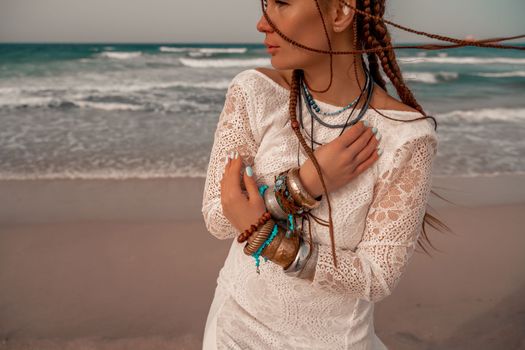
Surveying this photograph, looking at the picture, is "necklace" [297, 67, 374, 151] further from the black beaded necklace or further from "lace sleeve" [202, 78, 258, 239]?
"lace sleeve" [202, 78, 258, 239]

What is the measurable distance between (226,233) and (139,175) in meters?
4.37

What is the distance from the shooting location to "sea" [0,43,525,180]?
6039 millimetres

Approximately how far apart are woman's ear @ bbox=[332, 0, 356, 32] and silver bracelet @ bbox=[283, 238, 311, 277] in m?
0.55

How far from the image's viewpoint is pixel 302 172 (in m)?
1.31

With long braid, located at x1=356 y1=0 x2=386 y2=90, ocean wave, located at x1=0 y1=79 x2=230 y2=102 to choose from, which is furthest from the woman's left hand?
ocean wave, located at x1=0 y1=79 x2=230 y2=102

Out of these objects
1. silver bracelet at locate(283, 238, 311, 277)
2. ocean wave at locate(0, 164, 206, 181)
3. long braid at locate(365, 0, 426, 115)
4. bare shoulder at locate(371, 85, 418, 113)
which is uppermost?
long braid at locate(365, 0, 426, 115)

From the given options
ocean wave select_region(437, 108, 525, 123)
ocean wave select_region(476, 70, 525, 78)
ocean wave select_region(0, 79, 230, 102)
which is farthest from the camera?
ocean wave select_region(476, 70, 525, 78)

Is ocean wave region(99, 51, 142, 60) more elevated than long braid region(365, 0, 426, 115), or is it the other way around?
long braid region(365, 0, 426, 115)

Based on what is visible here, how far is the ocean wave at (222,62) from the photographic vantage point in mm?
21478

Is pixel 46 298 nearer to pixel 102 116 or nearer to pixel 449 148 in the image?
pixel 449 148

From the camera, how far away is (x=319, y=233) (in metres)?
1.38

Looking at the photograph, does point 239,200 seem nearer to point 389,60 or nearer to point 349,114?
point 349,114

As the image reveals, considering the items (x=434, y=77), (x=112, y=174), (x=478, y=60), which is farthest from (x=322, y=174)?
(x=478, y=60)

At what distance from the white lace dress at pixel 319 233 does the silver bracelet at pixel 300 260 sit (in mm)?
23
